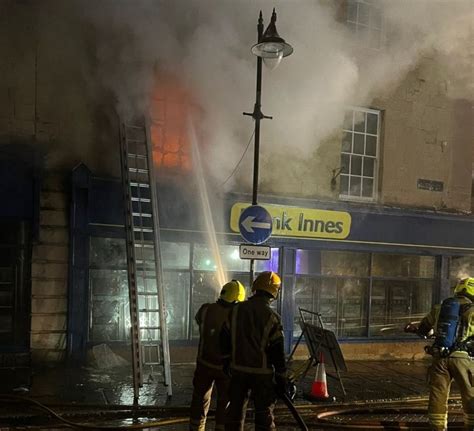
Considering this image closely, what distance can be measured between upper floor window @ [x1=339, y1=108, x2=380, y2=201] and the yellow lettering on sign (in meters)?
0.79

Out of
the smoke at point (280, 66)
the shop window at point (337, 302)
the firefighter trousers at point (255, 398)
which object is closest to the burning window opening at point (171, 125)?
the smoke at point (280, 66)

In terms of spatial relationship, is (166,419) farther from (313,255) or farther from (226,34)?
(226,34)

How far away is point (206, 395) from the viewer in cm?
488

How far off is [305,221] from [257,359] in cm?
523

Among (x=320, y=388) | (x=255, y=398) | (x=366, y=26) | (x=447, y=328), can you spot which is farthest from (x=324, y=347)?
(x=366, y=26)

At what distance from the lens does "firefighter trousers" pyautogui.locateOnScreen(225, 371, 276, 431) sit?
4.29 meters

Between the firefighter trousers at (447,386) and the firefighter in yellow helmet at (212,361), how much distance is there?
87.7 inches

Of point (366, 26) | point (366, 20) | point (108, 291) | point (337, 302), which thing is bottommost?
point (337, 302)

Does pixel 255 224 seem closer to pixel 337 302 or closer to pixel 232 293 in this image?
pixel 232 293

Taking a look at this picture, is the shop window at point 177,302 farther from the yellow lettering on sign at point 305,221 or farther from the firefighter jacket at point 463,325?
the firefighter jacket at point 463,325

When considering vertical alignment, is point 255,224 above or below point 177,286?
above

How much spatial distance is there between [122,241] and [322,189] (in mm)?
3900

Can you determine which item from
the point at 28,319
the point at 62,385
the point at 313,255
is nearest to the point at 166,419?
the point at 62,385

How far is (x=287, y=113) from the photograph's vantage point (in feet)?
29.9
